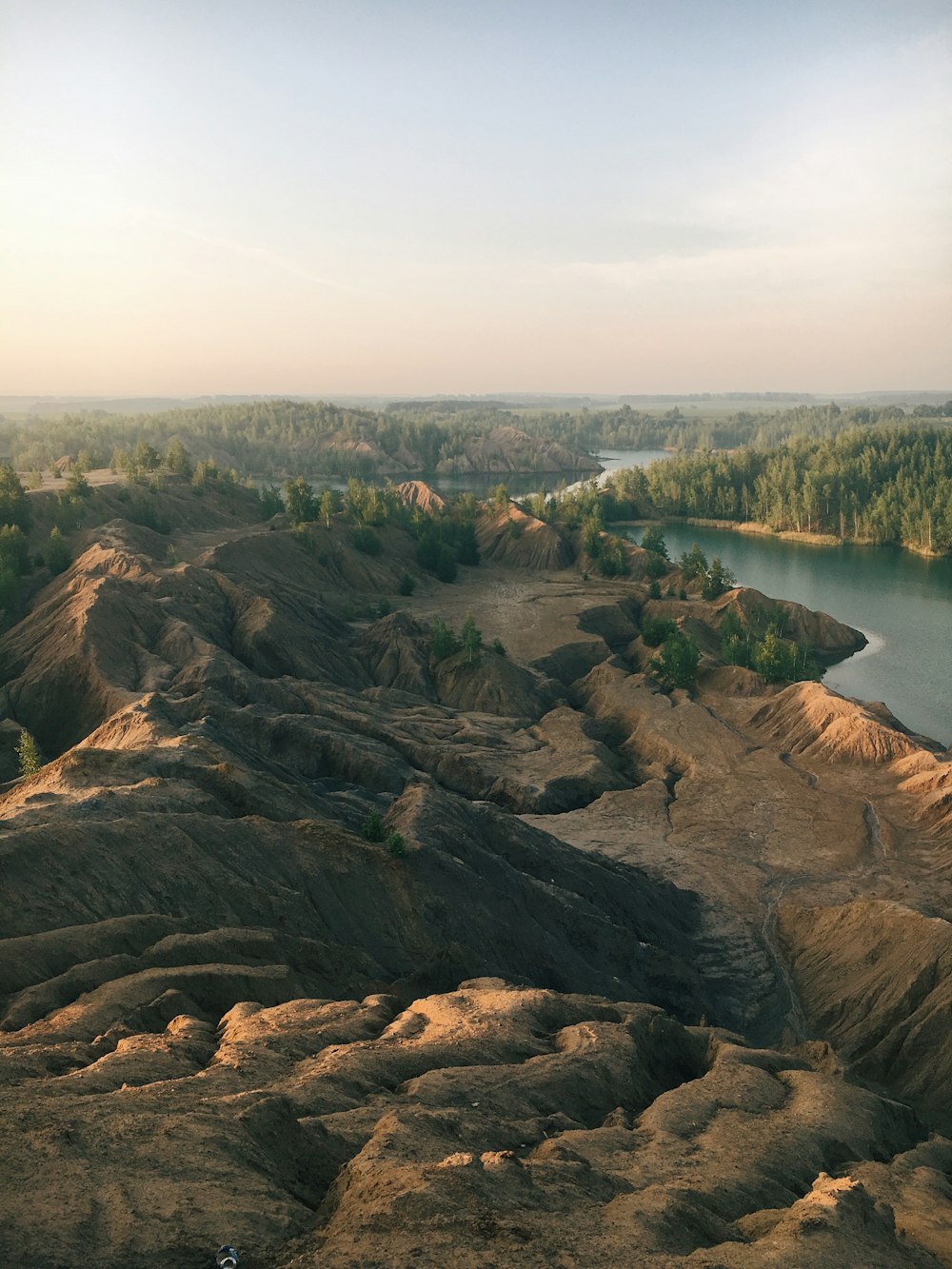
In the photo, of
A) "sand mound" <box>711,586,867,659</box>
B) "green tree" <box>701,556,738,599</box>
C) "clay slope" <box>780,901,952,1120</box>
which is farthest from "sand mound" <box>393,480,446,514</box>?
"clay slope" <box>780,901,952,1120</box>

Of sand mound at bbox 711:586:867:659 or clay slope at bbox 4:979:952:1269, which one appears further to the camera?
sand mound at bbox 711:586:867:659

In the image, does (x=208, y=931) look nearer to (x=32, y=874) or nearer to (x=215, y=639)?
(x=32, y=874)

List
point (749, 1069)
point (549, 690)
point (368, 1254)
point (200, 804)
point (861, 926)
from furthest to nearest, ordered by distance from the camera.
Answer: point (549, 690)
point (861, 926)
point (200, 804)
point (749, 1069)
point (368, 1254)

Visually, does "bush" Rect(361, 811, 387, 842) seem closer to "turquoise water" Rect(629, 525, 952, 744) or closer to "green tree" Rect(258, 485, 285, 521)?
"turquoise water" Rect(629, 525, 952, 744)

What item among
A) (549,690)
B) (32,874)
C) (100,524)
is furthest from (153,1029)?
(100,524)

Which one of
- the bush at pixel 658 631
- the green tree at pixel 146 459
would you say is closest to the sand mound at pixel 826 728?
the bush at pixel 658 631

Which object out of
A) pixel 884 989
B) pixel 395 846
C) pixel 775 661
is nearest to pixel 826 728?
pixel 775 661

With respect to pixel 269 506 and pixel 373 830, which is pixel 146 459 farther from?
pixel 373 830

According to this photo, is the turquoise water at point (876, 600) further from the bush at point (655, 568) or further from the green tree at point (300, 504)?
the green tree at point (300, 504)
